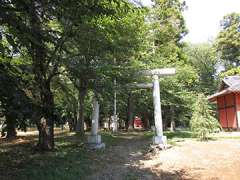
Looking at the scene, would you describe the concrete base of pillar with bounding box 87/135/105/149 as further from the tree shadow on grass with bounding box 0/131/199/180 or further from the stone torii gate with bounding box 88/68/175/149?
the tree shadow on grass with bounding box 0/131/199/180

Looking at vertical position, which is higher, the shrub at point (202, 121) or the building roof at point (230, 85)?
the building roof at point (230, 85)

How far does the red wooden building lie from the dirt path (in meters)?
11.1

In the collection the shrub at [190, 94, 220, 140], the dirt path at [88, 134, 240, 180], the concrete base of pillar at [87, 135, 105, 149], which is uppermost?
the shrub at [190, 94, 220, 140]

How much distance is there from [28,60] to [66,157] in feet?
14.7

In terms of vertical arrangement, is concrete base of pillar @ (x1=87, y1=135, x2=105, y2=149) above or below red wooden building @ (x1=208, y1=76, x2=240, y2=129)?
below

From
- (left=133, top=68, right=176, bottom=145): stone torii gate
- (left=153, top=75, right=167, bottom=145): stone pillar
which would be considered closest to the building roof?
(left=133, top=68, right=176, bottom=145): stone torii gate

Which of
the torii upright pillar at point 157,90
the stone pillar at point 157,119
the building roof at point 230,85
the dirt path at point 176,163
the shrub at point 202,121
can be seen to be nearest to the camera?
the dirt path at point 176,163

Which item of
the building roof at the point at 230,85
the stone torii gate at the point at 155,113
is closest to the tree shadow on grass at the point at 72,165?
the stone torii gate at the point at 155,113

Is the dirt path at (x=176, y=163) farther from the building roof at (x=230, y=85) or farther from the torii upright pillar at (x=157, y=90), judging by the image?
the building roof at (x=230, y=85)

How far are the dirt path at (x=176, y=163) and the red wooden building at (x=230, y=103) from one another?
11.1 m

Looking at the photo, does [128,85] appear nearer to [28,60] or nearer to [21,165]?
[28,60]

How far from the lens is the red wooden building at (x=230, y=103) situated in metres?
26.4

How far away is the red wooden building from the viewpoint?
2639 cm

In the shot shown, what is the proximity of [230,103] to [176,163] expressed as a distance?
17.1 metres
